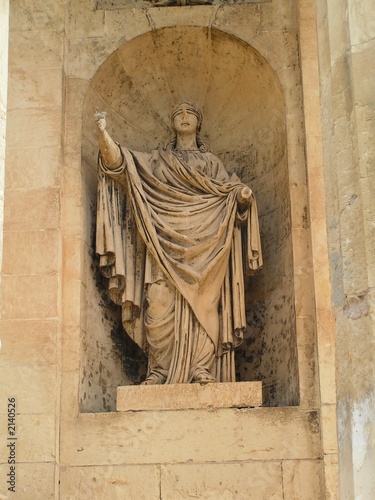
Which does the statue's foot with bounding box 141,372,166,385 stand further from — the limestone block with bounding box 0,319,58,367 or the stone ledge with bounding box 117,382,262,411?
the limestone block with bounding box 0,319,58,367

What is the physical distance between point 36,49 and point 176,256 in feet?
7.29

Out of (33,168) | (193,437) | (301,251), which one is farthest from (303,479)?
(33,168)

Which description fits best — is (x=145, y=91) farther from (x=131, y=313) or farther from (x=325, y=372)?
(x=325, y=372)

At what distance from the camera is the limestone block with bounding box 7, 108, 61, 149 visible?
10.0 meters

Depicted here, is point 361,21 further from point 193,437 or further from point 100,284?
point 100,284

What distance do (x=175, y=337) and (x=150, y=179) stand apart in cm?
140

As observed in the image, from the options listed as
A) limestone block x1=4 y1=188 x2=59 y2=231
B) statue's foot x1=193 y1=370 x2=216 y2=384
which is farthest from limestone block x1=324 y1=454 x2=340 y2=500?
limestone block x1=4 y1=188 x2=59 y2=231

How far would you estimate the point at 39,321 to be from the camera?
9453 millimetres

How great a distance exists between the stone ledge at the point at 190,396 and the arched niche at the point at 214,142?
391 millimetres

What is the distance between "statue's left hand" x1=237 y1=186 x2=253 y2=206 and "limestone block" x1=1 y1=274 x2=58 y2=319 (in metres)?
1.66

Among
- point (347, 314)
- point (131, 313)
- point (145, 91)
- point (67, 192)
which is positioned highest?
point (145, 91)

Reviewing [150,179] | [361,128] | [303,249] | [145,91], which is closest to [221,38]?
[145,91]

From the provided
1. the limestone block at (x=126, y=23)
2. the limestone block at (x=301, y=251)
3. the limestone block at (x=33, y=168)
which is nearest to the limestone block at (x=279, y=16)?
the limestone block at (x=126, y=23)

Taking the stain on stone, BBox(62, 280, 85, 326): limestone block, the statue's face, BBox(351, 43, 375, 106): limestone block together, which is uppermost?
the statue's face
